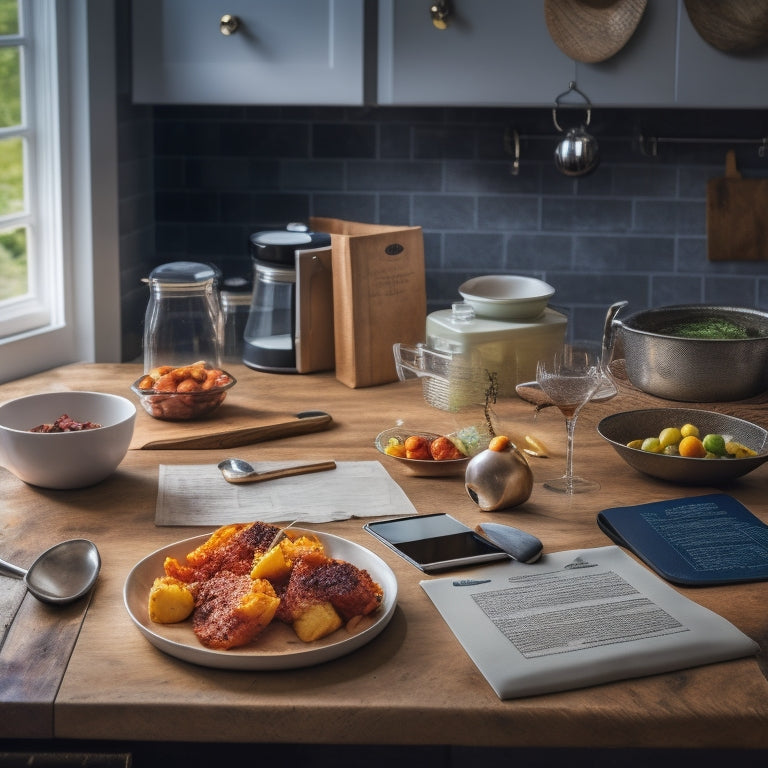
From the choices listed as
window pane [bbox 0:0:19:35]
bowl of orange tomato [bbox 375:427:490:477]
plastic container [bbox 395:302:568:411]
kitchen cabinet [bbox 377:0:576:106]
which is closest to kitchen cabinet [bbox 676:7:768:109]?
kitchen cabinet [bbox 377:0:576:106]

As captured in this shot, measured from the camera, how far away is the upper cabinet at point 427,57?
2.35 m

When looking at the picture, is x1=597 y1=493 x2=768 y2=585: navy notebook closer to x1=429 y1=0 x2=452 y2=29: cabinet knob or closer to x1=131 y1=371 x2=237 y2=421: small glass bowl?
x1=131 y1=371 x2=237 y2=421: small glass bowl

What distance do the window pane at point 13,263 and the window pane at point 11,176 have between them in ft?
0.18

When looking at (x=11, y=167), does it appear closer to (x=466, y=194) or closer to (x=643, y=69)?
(x=466, y=194)

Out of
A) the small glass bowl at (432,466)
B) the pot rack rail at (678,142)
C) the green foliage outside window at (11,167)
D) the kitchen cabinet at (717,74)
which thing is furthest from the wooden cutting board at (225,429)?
the pot rack rail at (678,142)

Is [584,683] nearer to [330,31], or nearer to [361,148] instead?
[330,31]

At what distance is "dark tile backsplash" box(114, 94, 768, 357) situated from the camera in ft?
9.31

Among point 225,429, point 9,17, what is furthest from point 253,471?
point 9,17

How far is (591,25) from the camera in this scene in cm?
233

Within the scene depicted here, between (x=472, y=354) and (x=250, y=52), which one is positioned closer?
(x=472, y=354)

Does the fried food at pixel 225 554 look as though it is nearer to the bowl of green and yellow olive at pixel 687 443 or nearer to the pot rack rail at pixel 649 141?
the bowl of green and yellow olive at pixel 687 443

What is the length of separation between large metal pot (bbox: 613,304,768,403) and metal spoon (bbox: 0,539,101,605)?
1090mm

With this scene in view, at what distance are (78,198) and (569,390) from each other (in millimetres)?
1416

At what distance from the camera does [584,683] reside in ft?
3.45
